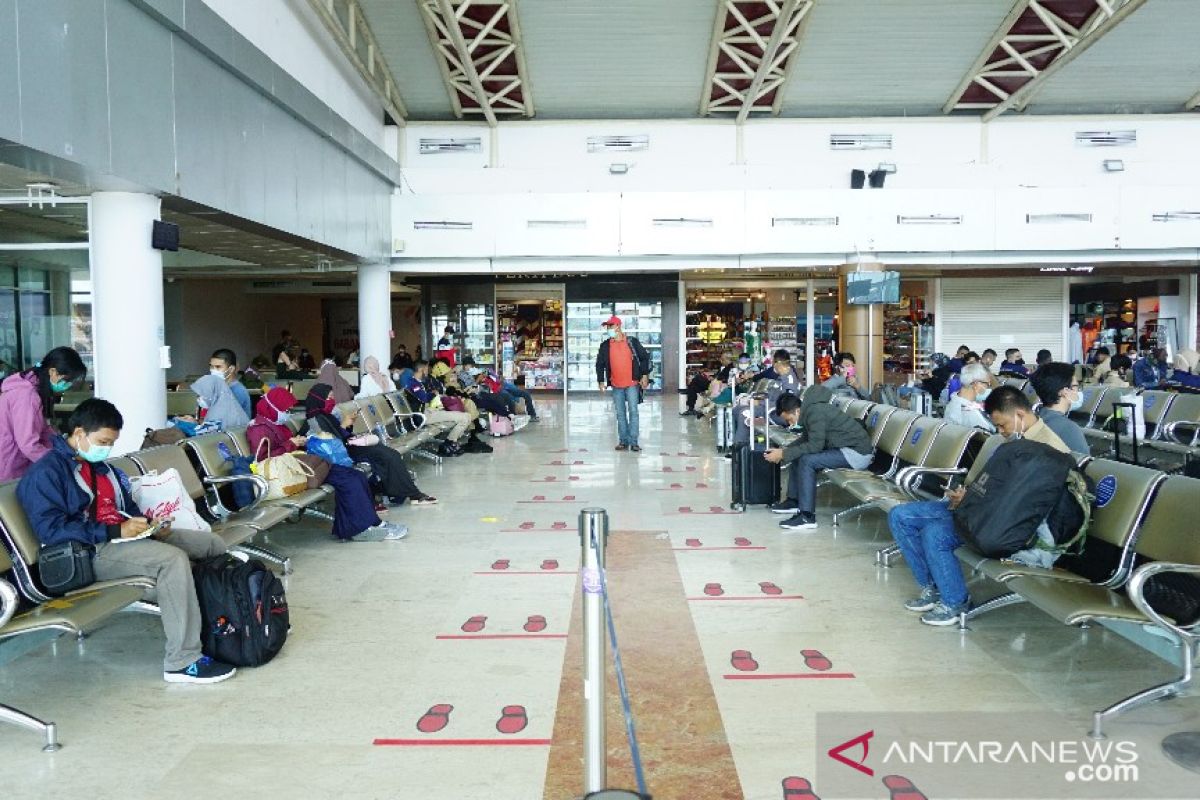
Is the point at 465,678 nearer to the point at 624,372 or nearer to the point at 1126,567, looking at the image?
A: the point at 1126,567

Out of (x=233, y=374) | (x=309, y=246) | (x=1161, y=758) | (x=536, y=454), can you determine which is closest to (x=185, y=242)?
(x=309, y=246)

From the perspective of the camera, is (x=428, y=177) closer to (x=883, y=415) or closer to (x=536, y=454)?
(x=536, y=454)

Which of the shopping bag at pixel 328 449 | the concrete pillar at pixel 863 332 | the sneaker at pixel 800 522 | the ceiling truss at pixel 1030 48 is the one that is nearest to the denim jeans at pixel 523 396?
the concrete pillar at pixel 863 332

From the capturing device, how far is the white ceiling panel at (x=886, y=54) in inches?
555

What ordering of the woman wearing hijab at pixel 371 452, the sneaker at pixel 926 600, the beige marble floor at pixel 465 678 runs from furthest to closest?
the woman wearing hijab at pixel 371 452 < the sneaker at pixel 926 600 < the beige marble floor at pixel 465 678

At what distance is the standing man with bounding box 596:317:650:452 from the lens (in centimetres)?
1244

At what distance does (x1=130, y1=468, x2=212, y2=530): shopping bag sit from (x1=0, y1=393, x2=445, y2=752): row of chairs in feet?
0.76

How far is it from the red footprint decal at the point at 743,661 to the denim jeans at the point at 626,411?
26.2 feet

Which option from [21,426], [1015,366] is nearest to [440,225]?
[1015,366]

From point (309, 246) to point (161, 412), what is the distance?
16.9 ft

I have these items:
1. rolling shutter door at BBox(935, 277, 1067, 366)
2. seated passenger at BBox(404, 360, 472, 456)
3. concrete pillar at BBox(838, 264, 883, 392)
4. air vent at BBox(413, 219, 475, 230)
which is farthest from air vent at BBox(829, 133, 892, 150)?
seated passenger at BBox(404, 360, 472, 456)

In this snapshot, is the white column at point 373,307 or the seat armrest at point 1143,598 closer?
the seat armrest at point 1143,598

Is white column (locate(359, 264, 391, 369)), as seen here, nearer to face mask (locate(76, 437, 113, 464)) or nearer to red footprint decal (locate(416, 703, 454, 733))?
face mask (locate(76, 437, 113, 464))

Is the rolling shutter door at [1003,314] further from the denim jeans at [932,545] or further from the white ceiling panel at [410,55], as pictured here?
the denim jeans at [932,545]
